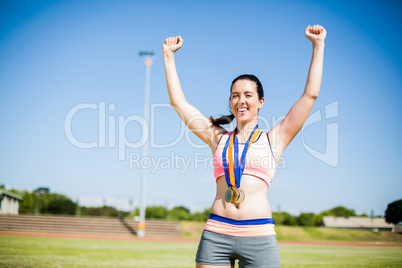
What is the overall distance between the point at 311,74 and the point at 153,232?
29.3 metres

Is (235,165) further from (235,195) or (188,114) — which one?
(188,114)

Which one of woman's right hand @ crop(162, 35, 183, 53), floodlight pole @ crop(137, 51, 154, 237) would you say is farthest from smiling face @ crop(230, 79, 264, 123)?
floodlight pole @ crop(137, 51, 154, 237)

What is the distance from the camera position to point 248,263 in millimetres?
2129

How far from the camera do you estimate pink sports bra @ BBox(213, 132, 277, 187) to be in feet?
7.50

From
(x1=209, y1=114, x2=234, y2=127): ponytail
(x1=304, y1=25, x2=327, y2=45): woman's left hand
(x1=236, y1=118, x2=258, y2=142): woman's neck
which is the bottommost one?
(x1=236, y1=118, x2=258, y2=142): woman's neck

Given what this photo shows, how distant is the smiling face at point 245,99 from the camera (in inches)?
95.3

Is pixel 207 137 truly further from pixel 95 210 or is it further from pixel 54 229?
pixel 95 210

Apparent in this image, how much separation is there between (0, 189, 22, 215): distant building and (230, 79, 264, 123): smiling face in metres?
35.1

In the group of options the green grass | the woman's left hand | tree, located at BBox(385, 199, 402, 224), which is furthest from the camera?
tree, located at BBox(385, 199, 402, 224)

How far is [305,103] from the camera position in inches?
91.9

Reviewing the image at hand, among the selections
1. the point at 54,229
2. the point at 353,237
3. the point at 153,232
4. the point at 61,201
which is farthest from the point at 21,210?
the point at 353,237

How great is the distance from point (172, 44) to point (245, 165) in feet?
3.96

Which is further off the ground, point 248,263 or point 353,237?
point 248,263

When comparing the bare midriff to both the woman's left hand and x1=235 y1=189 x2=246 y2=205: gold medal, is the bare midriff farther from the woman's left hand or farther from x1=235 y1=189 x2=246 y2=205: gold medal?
the woman's left hand
